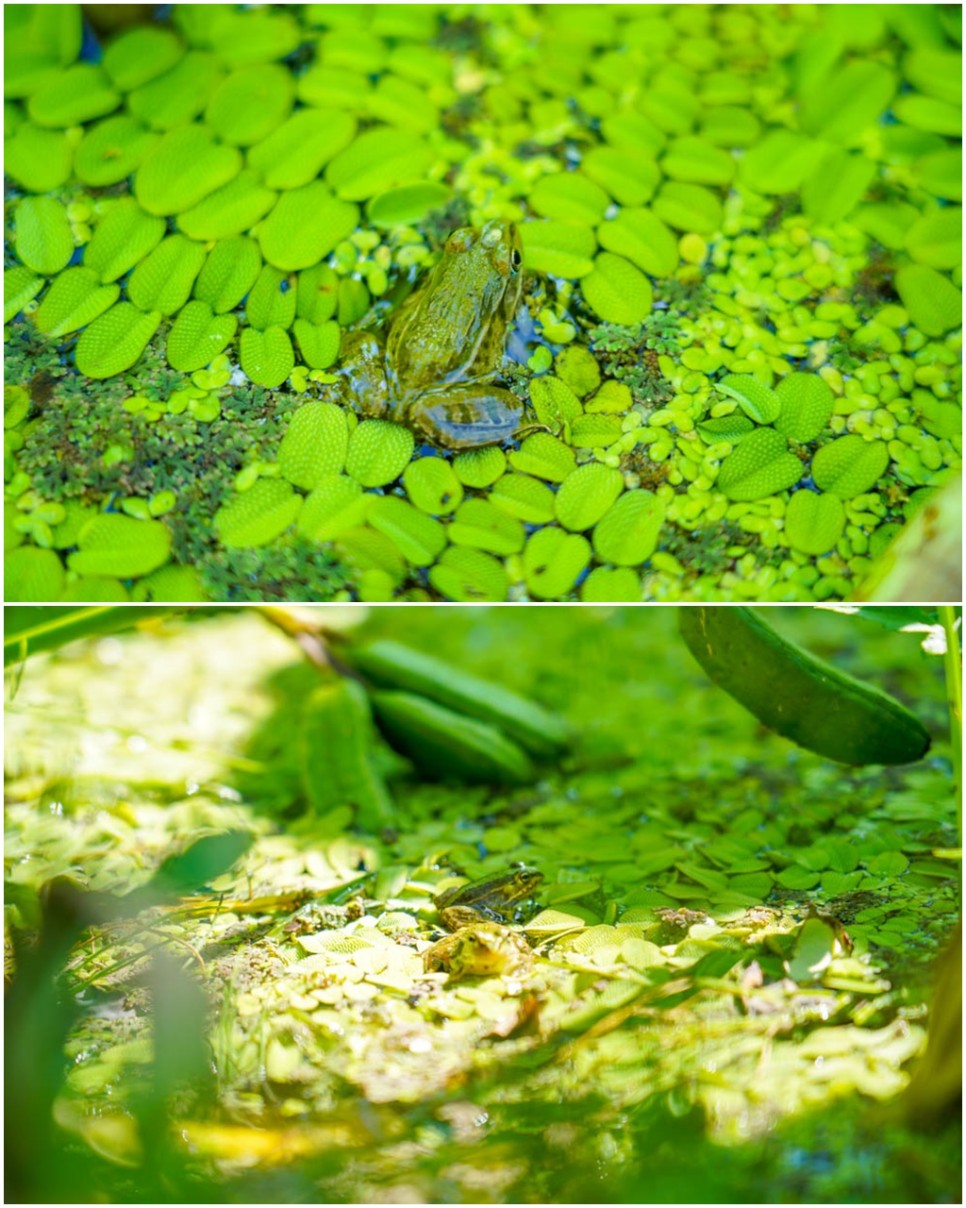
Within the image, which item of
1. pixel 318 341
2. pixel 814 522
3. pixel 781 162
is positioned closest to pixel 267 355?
pixel 318 341

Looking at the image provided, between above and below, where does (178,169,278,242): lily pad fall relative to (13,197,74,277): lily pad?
above

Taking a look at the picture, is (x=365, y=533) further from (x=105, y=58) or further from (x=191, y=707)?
(x=105, y=58)

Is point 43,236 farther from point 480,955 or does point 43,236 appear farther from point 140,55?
point 480,955

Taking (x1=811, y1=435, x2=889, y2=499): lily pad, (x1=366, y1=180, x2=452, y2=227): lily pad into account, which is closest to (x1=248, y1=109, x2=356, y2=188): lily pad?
(x1=366, y1=180, x2=452, y2=227): lily pad

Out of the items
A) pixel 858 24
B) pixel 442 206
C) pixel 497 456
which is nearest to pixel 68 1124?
pixel 497 456

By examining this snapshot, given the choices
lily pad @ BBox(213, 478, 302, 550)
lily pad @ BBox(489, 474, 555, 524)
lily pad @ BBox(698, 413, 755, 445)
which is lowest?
lily pad @ BBox(213, 478, 302, 550)

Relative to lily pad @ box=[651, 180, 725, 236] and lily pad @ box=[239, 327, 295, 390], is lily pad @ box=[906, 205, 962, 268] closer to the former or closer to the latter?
lily pad @ box=[651, 180, 725, 236]

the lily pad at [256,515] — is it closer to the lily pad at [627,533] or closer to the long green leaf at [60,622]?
the long green leaf at [60,622]
